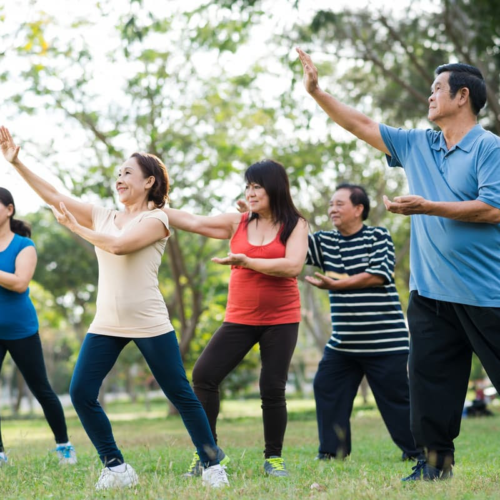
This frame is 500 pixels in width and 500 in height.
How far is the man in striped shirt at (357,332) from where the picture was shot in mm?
6512

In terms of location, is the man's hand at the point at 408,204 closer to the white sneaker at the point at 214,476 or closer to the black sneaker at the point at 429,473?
the black sneaker at the point at 429,473

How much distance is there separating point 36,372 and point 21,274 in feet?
2.72

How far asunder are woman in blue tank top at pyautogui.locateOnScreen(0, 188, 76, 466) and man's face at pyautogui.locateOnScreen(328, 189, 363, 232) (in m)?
2.66

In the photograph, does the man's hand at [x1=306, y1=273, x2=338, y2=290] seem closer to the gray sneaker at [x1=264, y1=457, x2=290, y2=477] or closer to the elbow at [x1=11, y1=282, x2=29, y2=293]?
the gray sneaker at [x1=264, y1=457, x2=290, y2=477]

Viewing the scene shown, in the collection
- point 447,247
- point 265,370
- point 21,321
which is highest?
point 447,247

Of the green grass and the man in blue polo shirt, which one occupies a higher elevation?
the man in blue polo shirt

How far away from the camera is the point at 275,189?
570 cm

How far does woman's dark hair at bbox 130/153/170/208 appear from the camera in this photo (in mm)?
5160

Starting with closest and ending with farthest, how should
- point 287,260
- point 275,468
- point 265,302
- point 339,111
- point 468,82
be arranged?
1. point 468,82
2. point 339,111
3. point 275,468
4. point 287,260
5. point 265,302

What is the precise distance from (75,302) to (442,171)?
27.4 metres

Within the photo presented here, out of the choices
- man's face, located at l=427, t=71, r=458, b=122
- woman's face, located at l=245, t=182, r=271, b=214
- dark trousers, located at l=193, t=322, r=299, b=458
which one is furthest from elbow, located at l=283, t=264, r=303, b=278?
man's face, located at l=427, t=71, r=458, b=122

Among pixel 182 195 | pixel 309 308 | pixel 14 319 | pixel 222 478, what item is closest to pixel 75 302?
pixel 309 308

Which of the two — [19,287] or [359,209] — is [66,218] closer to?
[19,287]

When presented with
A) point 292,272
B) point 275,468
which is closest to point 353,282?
point 292,272
